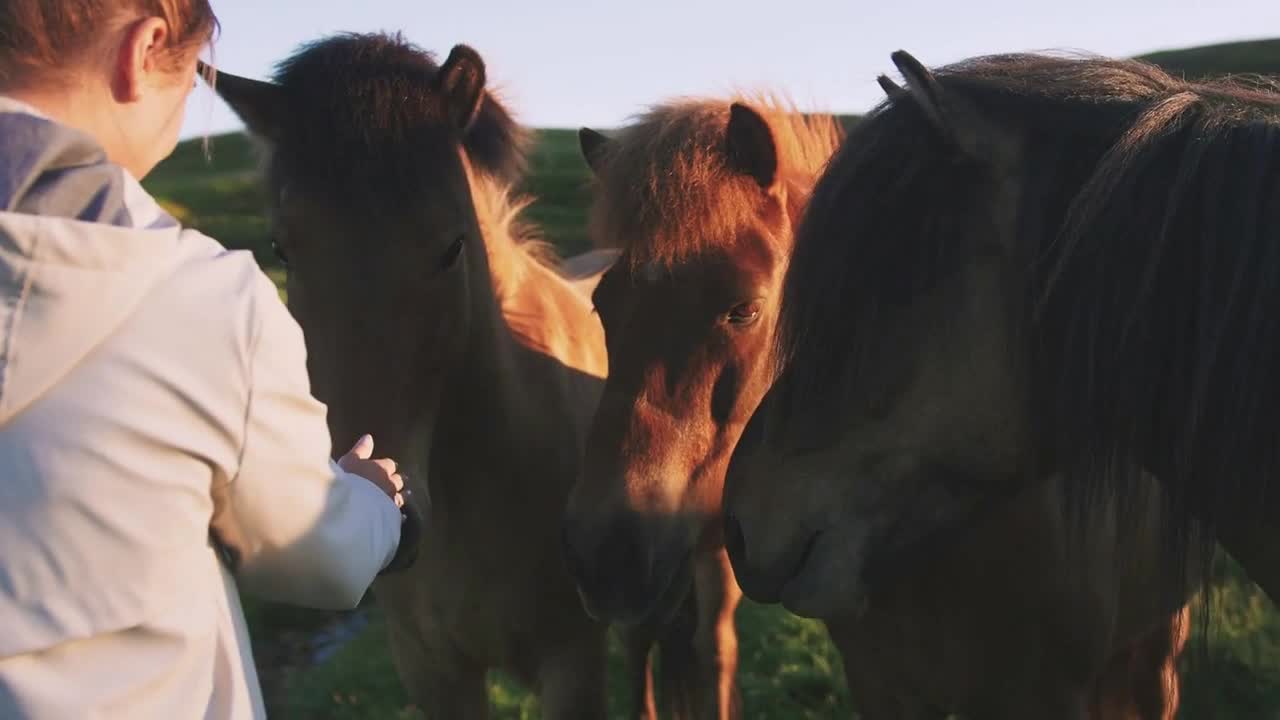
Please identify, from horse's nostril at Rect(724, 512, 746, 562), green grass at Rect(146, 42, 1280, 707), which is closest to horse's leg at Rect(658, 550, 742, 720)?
green grass at Rect(146, 42, 1280, 707)

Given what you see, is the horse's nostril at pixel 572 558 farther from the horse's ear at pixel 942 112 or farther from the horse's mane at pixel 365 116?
the horse's ear at pixel 942 112

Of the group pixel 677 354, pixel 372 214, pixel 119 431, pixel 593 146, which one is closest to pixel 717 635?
pixel 677 354

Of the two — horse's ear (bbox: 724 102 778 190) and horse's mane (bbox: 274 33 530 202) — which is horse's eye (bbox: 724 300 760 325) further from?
horse's mane (bbox: 274 33 530 202)

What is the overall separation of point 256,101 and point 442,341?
0.91 m

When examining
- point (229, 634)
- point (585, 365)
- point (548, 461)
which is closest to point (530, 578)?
point (548, 461)

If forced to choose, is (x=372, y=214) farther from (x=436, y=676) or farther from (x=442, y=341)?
(x=436, y=676)

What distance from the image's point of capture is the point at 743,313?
10.2 ft

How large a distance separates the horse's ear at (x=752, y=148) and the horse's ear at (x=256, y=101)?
1.33m

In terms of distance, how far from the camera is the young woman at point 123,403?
1.36 meters

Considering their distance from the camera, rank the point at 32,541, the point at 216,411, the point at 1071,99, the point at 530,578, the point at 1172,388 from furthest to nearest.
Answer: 1. the point at 530,578
2. the point at 1071,99
3. the point at 1172,388
4. the point at 216,411
5. the point at 32,541

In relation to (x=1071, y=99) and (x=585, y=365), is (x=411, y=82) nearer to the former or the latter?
(x=585, y=365)

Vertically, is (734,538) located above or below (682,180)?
below

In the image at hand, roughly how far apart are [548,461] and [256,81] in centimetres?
153

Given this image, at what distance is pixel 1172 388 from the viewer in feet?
5.88
